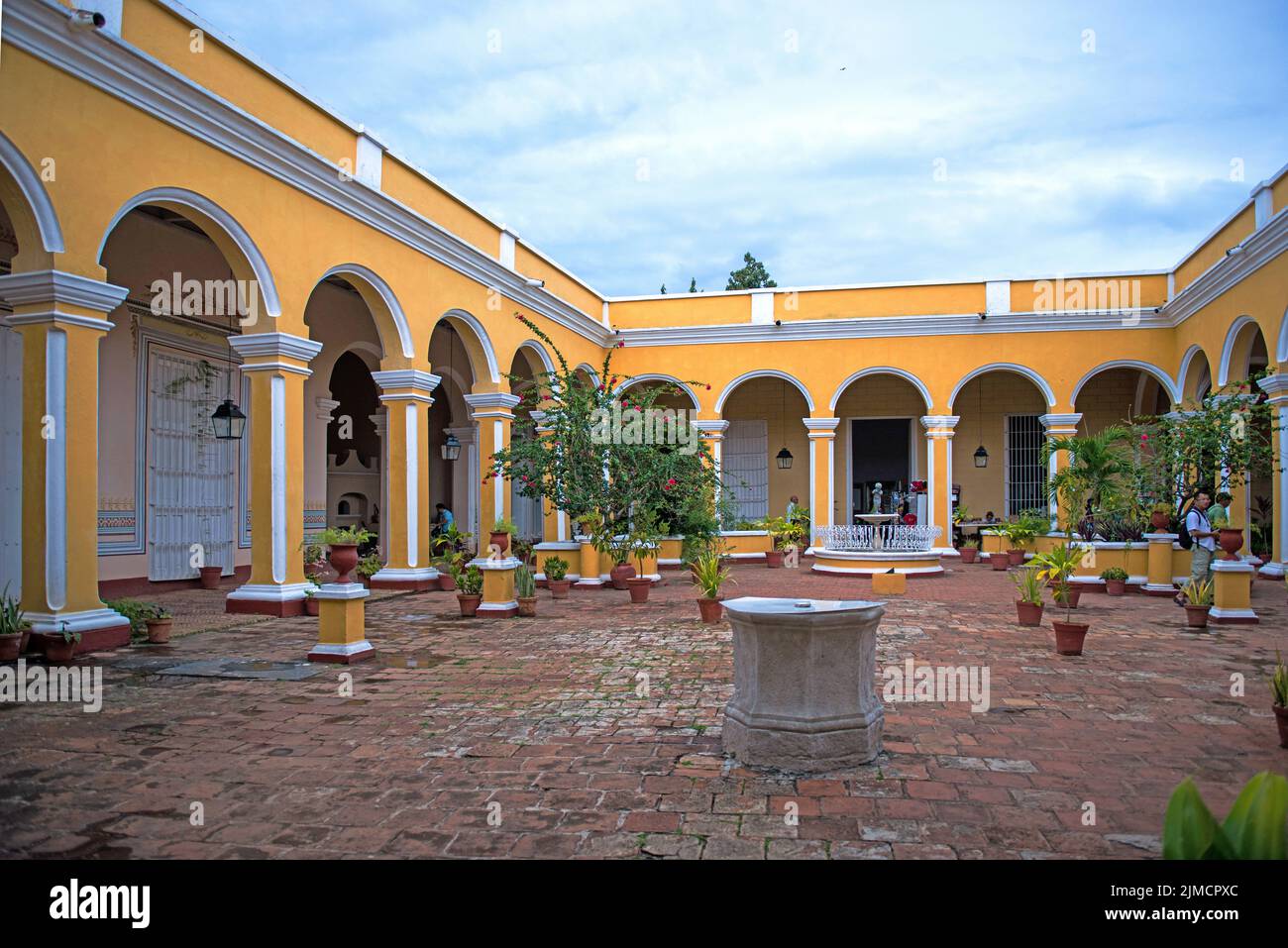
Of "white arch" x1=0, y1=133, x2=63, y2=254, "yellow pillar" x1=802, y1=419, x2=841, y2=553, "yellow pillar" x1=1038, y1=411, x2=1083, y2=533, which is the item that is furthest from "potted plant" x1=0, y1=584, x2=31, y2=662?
"yellow pillar" x1=1038, y1=411, x2=1083, y2=533

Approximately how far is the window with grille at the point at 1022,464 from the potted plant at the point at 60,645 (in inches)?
745

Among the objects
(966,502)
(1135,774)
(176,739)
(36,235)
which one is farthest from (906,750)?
(966,502)

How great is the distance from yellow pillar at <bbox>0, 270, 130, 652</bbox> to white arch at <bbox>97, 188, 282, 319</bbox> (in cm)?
71

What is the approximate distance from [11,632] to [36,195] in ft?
11.1

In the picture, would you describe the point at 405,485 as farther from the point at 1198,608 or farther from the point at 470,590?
the point at 1198,608

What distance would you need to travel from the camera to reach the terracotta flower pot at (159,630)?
750 centimetres

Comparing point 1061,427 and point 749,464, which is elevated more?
point 1061,427

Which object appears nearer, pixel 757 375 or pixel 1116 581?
pixel 1116 581

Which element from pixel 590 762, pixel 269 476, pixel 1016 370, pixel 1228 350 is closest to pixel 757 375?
pixel 1016 370

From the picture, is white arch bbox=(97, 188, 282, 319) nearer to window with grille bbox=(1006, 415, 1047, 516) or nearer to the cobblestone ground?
the cobblestone ground

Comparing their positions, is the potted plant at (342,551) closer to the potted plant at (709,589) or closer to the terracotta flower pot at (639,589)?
the potted plant at (709,589)

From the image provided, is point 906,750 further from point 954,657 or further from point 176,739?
point 176,739

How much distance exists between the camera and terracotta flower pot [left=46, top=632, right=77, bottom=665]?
21.8ft

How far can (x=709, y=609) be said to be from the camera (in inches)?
354
